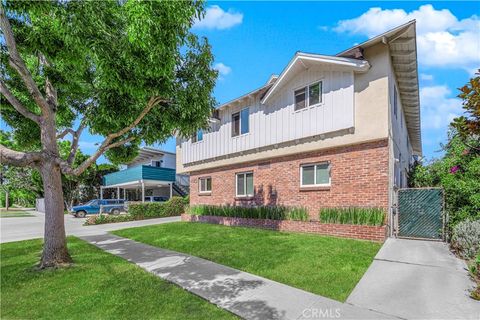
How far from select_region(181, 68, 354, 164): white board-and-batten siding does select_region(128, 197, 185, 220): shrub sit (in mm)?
7372

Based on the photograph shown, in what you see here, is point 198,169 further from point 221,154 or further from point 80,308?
point 80,308

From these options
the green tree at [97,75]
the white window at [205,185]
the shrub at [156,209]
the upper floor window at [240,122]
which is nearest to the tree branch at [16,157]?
the green tree at [97,75]

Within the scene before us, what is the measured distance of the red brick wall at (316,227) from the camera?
8817 mm

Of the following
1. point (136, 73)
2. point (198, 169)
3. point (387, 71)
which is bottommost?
point (198, 169)

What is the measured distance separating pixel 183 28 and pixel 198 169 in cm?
1293

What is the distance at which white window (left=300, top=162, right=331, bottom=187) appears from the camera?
11039 mm

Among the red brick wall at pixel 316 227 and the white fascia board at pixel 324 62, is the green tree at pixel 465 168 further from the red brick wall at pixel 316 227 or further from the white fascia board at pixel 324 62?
the white fascia board at pixel 324 62

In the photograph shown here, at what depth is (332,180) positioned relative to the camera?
1065 centimetres

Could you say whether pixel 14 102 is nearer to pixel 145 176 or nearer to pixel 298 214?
pixel 298 214

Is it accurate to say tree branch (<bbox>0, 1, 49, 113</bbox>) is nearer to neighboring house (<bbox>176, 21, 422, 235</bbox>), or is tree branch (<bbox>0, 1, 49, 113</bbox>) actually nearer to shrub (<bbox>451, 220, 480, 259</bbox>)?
neighboring house (<bbox>176, 21, 422, 235</bbox>)

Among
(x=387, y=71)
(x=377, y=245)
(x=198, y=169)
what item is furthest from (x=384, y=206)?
(x=198, y=169)

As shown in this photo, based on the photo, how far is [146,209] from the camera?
67.6 feet

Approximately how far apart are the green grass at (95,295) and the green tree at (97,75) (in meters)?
0.88

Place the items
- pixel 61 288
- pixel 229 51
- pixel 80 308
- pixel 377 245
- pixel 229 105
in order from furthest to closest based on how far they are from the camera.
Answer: pixel 229 105
pixel 229 51
pixel 377 245
pixel 61 288
pixel 80 308
